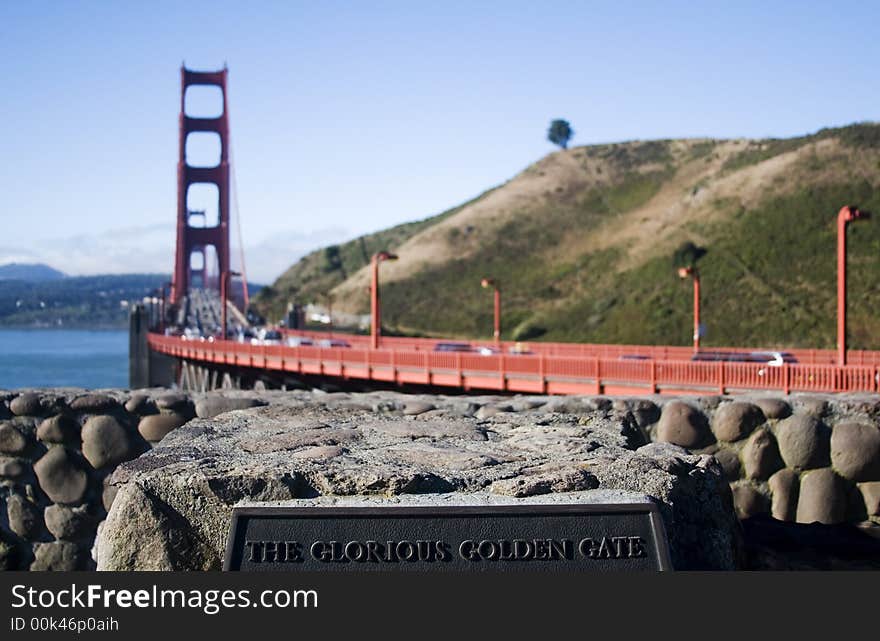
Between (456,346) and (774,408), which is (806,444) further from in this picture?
(456,346)

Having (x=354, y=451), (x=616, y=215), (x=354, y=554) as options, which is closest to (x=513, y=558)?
(x=354, y=554)

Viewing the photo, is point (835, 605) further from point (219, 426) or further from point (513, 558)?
point (219, 426)

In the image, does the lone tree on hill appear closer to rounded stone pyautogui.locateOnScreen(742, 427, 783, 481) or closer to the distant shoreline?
the distant shoreline

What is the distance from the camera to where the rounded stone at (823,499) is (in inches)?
229

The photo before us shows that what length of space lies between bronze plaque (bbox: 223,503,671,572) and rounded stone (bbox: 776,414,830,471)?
9.13 feet

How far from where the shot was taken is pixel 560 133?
133500 millimetres

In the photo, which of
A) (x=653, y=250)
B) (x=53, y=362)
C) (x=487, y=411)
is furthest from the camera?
(x=653, y=250)

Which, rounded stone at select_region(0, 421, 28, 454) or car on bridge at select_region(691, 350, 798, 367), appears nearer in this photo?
rounded stone at select_region(0, 421, 28, 454)

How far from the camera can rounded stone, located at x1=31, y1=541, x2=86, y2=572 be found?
19.4ft

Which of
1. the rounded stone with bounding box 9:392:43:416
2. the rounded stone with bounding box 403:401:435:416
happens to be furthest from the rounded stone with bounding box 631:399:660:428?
the rounded stone with bounding box 9:392:43:416

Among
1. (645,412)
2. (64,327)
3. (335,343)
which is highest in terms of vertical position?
(645,412)

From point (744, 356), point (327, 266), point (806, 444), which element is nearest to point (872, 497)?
point (806, 444)

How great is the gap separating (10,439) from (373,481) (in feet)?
10.5

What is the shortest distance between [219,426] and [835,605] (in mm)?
2899
